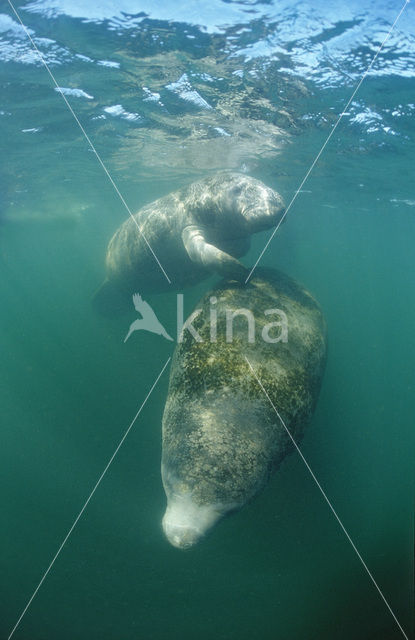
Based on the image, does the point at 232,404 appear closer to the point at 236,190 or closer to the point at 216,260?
the point at 216,260

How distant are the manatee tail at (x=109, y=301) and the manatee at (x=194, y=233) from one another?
1.56 meters

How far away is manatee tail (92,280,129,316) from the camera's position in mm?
11477

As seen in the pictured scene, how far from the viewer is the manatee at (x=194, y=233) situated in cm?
577

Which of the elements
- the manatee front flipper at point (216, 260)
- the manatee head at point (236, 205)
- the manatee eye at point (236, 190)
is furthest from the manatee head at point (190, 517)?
the manatee eye at point (236, 190)

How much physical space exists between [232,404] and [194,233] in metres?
3.39

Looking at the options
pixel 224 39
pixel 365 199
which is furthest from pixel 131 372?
pixel 365 199

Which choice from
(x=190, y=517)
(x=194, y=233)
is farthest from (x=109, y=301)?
(x=190, y=517)

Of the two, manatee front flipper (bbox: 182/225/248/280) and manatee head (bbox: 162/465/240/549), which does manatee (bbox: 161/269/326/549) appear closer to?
manatee head (bbox: 162/465/240/549)

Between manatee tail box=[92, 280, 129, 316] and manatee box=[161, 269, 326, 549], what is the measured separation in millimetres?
6761

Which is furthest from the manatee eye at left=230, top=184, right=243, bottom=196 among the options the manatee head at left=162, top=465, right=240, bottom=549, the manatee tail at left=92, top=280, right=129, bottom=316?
the manatee tail at left=92, top=280, right=129, bottom=316

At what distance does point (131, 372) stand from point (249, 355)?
341 inches

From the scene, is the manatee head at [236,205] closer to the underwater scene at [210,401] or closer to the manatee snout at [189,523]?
the underwater scene at [210,401]

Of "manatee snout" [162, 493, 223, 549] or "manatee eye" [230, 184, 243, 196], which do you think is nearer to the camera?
"manatee snout" [162, 493, 223, 549]

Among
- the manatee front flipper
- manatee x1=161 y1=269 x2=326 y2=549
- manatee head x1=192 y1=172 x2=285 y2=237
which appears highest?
manatee head x1=192 y1=172 x2=285 y2=237
